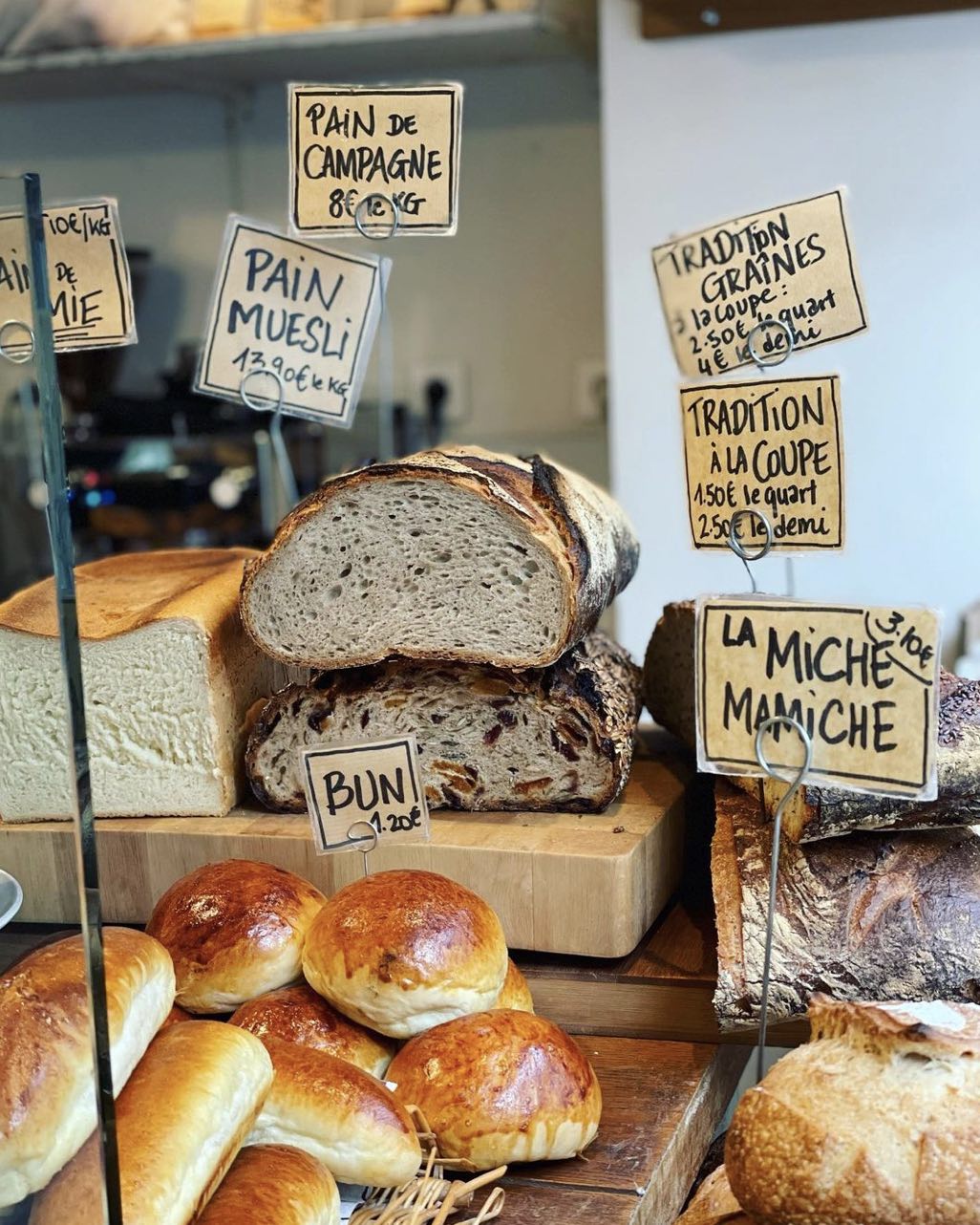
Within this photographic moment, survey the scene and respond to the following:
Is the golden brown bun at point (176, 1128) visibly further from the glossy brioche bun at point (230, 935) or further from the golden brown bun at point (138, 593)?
the golden brown bun at point (138, 593)

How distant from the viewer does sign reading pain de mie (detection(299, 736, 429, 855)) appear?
4.00ft

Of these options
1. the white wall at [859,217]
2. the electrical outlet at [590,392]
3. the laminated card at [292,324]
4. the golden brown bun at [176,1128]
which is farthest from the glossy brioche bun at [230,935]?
the electrical outlet at [590,392]

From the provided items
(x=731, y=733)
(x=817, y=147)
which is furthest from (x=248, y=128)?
(x=731, y=733)

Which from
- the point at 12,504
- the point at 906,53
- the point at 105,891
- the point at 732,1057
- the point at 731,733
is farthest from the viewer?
the point at 12,504

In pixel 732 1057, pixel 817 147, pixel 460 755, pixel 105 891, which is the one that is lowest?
pixel 732 1057

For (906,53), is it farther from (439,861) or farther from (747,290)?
(439,861)

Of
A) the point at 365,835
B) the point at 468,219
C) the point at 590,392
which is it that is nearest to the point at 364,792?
the point at 365,835

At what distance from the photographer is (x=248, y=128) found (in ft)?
13.3

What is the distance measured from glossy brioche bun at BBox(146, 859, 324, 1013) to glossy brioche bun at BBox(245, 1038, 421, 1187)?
151 millimetres

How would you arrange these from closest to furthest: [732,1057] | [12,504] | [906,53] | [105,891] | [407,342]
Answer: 1. [732,1057]
2. [105,891]
3. [906,53]
4. [12,504]
5. [407,342]

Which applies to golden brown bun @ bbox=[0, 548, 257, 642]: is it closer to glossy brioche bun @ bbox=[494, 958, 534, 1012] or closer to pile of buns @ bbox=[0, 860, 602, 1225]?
pile of buns @ bbox=[0, 860, 602, 1225]

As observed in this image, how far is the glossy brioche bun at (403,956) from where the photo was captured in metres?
1.04

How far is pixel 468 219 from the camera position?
3.92 meters

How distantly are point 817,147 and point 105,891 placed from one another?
7.42 feet
